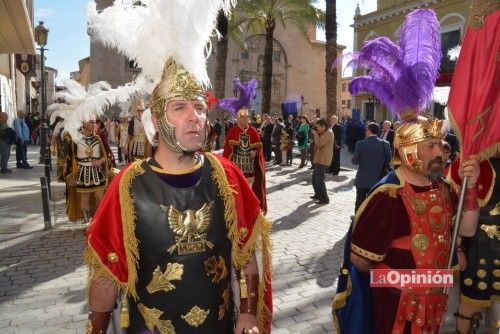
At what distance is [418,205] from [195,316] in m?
1.69

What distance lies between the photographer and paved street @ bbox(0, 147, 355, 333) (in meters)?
4.36

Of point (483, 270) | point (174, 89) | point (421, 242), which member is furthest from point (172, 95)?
point (483, 270)

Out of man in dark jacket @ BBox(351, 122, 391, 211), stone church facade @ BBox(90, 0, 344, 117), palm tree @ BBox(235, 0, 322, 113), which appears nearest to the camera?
man in dark jacket @ BBox(351, 122, 391, 211)

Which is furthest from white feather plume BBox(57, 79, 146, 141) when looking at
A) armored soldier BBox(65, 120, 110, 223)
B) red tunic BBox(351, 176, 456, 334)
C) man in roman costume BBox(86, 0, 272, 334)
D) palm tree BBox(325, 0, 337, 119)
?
palm tree BBox(325, 0, 337, 119)

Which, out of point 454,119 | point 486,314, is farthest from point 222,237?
point 486,314

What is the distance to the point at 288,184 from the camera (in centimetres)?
1280

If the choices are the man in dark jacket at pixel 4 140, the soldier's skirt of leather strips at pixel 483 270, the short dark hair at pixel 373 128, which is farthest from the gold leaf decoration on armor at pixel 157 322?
the man in dark jacket at pixel 4 140

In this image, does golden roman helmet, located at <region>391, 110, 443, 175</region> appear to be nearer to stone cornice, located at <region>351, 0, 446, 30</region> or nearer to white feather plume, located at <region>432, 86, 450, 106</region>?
white feather plume, located at <region>432, 86, 450, 106</region>

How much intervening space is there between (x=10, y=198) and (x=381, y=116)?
79.9ft

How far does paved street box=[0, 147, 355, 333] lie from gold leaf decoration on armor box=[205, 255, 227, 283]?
2.08 meters

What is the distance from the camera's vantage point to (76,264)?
5.96 metres

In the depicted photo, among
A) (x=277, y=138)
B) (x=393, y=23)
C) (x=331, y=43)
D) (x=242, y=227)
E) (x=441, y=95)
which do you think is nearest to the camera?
(x=242, y=227)

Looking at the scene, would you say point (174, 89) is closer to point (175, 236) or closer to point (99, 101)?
point (175, 236)

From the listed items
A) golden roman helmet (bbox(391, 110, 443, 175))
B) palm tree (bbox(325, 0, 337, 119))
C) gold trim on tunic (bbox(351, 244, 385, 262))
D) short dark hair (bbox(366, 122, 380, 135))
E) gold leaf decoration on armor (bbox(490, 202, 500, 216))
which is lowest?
gold trim on tunic (bbox(351, 244, 385, 262))
